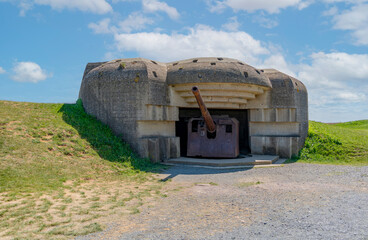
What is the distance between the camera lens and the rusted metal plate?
11.6 metres

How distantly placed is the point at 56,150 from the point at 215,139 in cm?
590

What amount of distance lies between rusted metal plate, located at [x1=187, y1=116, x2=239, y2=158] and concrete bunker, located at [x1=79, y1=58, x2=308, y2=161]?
0.65 metres

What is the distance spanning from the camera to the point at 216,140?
11.7m

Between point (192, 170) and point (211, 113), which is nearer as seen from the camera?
point (192, 170)

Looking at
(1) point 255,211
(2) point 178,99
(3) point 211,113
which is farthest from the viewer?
(3) point 211,113

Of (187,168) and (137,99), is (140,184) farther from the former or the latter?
(137,99)

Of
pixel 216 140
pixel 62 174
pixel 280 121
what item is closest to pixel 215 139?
pixel 216 140

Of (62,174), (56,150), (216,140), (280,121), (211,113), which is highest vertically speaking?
(211,113)

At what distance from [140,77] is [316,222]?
8.07 meters

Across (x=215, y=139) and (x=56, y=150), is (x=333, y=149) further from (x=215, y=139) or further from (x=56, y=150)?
(x=56, y=150)

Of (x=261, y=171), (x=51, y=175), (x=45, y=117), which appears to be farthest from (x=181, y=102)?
(x=51, y=175)

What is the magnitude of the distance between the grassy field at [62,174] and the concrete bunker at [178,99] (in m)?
0.83

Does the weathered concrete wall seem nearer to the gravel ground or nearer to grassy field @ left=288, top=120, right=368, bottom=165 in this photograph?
grassy field @ left=288, top=120, right=368, bottom=165

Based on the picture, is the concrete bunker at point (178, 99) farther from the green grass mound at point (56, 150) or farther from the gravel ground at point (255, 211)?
the gravel ground at point (255, 211)
